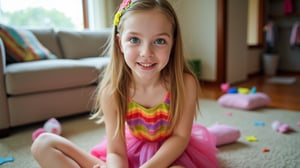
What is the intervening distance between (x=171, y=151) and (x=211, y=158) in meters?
0.23

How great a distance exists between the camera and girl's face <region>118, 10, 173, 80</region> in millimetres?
811

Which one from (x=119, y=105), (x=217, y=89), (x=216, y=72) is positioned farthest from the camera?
(x=216, y=72)

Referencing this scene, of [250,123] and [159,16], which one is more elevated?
[159,16]

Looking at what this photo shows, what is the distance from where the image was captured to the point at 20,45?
198cm

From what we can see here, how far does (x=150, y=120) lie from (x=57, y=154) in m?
0.33

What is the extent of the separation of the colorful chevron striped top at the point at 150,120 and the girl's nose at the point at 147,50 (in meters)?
0.20

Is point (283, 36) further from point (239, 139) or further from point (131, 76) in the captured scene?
point (131, 76)

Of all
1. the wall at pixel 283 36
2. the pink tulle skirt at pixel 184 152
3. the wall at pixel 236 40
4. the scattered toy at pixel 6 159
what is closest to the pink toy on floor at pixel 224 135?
the pink tulle skirt at pixel 184 152

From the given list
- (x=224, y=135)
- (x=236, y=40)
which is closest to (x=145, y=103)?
(x=224, y=135)

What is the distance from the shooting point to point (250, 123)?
176 cm

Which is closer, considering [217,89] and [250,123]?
[250,123]

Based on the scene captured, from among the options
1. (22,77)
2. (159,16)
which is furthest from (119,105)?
(22,77)

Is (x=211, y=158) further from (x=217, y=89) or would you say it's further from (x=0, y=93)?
(x=217, y=89)

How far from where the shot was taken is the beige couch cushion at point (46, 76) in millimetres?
1598
